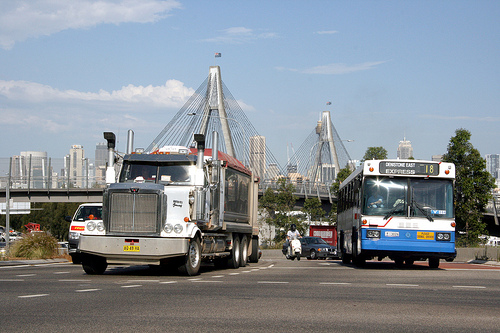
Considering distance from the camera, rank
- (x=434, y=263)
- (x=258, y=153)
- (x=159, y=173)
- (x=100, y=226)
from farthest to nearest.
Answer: (x=258, y=153), (x=434, y=263), (x=159, y=173), (x=100, y=226)

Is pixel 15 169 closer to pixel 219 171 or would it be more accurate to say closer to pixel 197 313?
pixel 219 171

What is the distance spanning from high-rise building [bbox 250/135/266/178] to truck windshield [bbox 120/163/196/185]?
1361 inches

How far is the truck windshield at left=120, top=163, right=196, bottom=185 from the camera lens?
1623cm

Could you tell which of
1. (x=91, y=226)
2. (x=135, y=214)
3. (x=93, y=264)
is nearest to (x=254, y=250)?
(x=93, y=264)

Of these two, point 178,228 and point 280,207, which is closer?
point 178,228

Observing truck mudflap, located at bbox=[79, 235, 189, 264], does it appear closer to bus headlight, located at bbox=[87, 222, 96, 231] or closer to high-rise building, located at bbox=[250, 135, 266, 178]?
bus headlight, located at bbox=[87, 222, 96, 231]

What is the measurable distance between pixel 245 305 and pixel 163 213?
5.96 m

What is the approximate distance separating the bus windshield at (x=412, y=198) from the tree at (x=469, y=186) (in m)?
20.0

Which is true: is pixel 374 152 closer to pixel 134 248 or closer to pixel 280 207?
pixel 280 207

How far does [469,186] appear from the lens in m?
39.4

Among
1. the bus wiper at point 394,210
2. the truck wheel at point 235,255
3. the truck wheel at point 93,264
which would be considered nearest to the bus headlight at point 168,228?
the truck wheel at point 93,264

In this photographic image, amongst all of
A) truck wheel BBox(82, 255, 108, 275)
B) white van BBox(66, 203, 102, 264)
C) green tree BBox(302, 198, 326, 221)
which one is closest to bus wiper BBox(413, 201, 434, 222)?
truck wheel BBox(82, 255, 108, 275)

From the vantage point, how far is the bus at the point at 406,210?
19047 mm

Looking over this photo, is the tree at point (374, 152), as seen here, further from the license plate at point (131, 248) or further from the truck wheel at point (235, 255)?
the license plate at point (131, 248)
